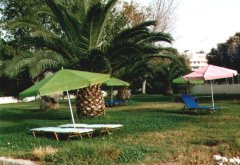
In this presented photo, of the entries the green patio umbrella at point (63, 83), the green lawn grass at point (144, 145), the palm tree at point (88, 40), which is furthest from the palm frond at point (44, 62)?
the green patio umbrella at point (63, 83)

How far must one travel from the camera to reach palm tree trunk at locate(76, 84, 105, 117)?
58.6 ft

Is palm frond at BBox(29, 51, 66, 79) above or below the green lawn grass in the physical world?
above

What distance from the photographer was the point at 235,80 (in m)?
43.8

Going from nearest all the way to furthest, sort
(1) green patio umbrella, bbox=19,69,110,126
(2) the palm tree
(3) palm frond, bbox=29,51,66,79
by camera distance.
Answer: (1) green patio umbrella, bbox=19,69,110,126, (3) palm frond, bbox=29,51,66,79, (2) the palm tree

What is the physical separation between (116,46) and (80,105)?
314 cm

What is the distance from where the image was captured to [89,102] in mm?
17906

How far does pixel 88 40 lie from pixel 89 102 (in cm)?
278

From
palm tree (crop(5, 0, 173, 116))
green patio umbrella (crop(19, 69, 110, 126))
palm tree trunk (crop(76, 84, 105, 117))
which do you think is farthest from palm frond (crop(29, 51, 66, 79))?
green patio umbrella (crop(19, 69, 110, 126))

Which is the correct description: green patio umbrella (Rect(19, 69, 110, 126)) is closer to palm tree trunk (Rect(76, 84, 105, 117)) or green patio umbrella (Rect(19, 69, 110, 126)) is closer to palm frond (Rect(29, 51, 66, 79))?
palm frond (Rect(29, 51, 66, 79))

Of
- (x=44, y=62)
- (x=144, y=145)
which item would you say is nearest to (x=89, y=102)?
(x=44, y=62)

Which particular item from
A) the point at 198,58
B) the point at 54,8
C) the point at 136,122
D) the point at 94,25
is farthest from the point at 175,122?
the point at 198,58

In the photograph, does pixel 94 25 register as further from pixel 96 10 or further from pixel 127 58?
pixel 127 58

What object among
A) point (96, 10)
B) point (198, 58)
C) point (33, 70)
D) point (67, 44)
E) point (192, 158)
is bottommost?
point (192, 158)

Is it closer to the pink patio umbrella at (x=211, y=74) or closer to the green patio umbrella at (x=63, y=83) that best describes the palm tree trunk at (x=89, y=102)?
the pink patio umbrella at (x=211, y=74)
